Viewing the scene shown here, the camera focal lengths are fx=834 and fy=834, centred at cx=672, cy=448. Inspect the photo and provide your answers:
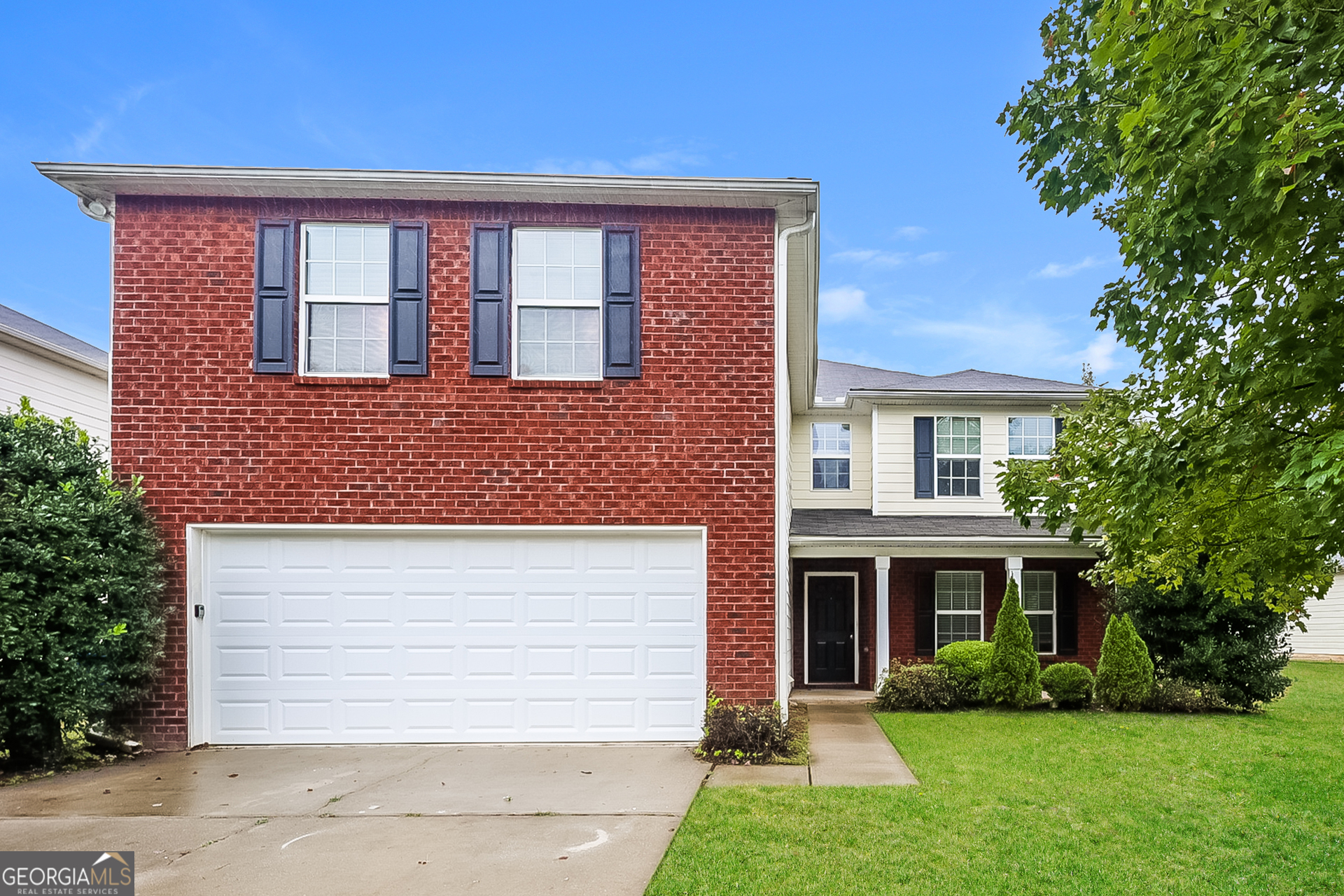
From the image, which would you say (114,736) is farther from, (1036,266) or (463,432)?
(1036,266)

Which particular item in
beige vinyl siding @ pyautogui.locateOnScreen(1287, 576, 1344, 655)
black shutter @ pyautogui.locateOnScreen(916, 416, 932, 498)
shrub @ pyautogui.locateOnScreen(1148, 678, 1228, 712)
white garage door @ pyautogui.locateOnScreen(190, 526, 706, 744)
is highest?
black shutter @ pyautogui.locateOnScreen(916, 416, 932, 498)

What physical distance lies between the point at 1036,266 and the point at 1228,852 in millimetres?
→ 36884

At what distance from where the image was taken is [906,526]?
14.7m

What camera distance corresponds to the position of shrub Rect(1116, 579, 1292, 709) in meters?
12.0

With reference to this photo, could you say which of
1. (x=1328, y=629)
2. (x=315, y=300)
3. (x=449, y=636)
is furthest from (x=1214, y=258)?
(x=1328, y=629)

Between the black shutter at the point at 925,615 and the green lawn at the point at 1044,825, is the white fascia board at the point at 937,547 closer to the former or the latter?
the black shutter at the point at 925,615

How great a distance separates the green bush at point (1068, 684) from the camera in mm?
11984

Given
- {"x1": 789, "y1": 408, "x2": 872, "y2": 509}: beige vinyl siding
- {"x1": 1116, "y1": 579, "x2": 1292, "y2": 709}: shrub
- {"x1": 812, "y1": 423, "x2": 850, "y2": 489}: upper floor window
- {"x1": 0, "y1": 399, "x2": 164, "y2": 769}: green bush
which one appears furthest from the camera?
{"x1": 812, "y1": 423, "x2": 850, "y2": 489}: upper floor window

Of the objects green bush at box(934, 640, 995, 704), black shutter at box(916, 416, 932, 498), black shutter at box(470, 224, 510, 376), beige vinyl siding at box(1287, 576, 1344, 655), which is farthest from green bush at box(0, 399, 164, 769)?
beige vinyl siding at box(1287, 576, 1344, 655)

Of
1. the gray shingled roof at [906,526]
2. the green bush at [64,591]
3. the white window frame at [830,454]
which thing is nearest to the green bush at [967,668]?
the gray shingled roof at [906,526]

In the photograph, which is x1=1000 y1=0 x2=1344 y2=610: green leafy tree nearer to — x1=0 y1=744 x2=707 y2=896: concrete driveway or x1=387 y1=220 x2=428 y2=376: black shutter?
x1=0 y1=744 x2=707 y2=896: concrete driveway

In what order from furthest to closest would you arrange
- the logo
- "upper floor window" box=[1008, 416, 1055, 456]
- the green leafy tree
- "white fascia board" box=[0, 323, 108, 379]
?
1. "upper floor window" box=[1008, 416, 1055, 456]
2. "white fascia board" box=[0, 323, 108, 379]
3. the logo
4. the green leafy tree

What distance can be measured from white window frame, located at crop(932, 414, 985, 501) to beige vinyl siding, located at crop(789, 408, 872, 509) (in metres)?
1.25

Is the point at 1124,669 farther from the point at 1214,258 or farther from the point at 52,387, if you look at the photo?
the point at 52,387
